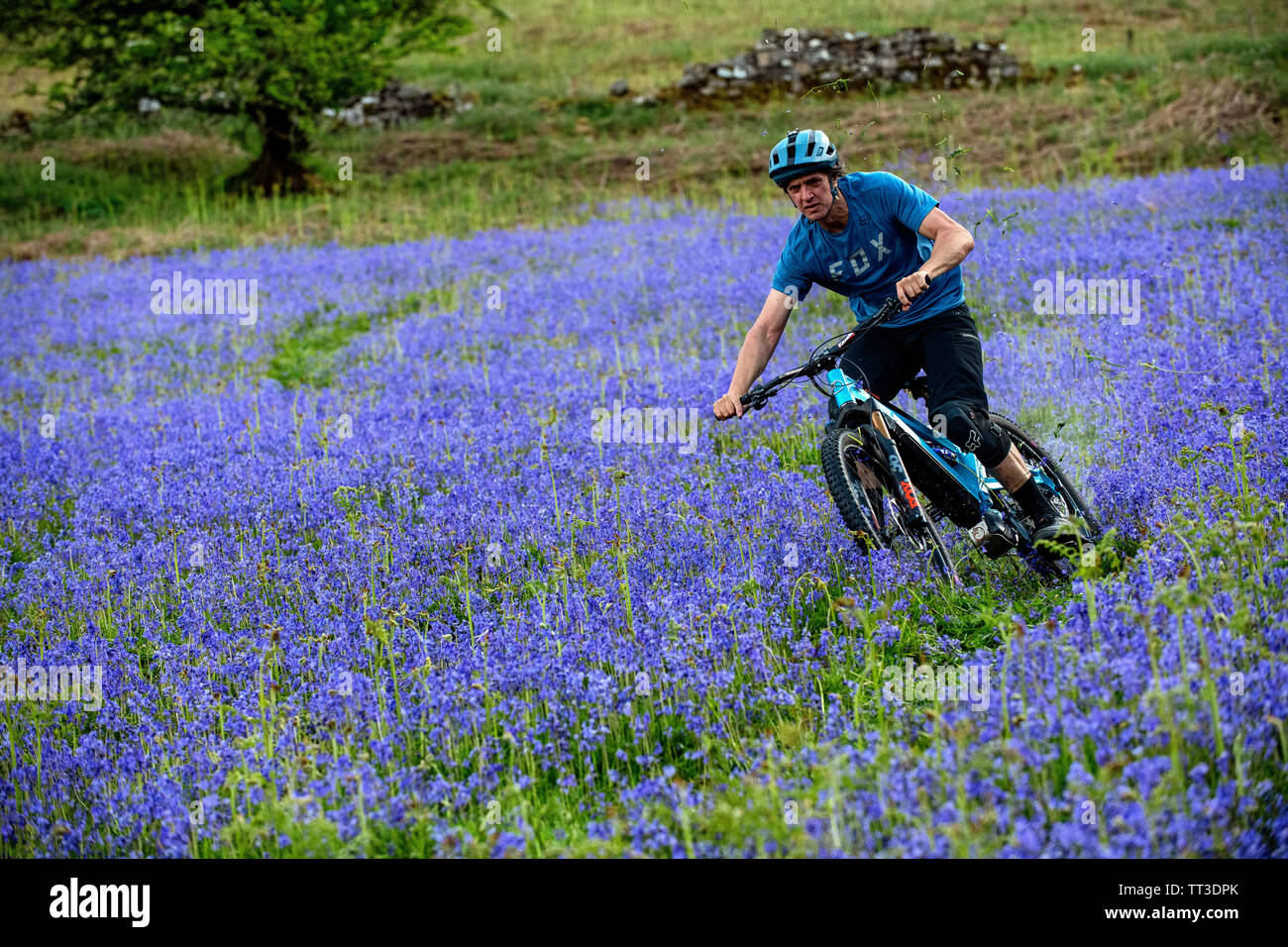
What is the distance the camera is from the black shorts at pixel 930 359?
16.1 feet

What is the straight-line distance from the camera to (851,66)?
2884 centimetres

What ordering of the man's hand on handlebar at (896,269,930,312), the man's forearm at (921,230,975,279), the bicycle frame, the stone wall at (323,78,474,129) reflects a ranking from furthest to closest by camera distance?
the stone wall at (323,78,474,129), the bicycle frame, the man's forearm at (921,230,975,279), the man's hand on handlebar at (896,269,930,312)

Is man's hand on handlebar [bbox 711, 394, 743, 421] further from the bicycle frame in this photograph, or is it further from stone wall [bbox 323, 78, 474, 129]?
stone wall [bbox 323, 78, 474, 129]

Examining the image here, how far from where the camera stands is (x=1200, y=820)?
2.54m

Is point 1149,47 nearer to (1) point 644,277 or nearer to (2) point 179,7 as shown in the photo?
(1) point 644,277

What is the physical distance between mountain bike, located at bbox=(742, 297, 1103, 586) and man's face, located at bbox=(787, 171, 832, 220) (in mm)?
576

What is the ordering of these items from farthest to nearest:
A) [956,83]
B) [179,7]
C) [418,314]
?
[956,83] → [179,7] → [418,314]
